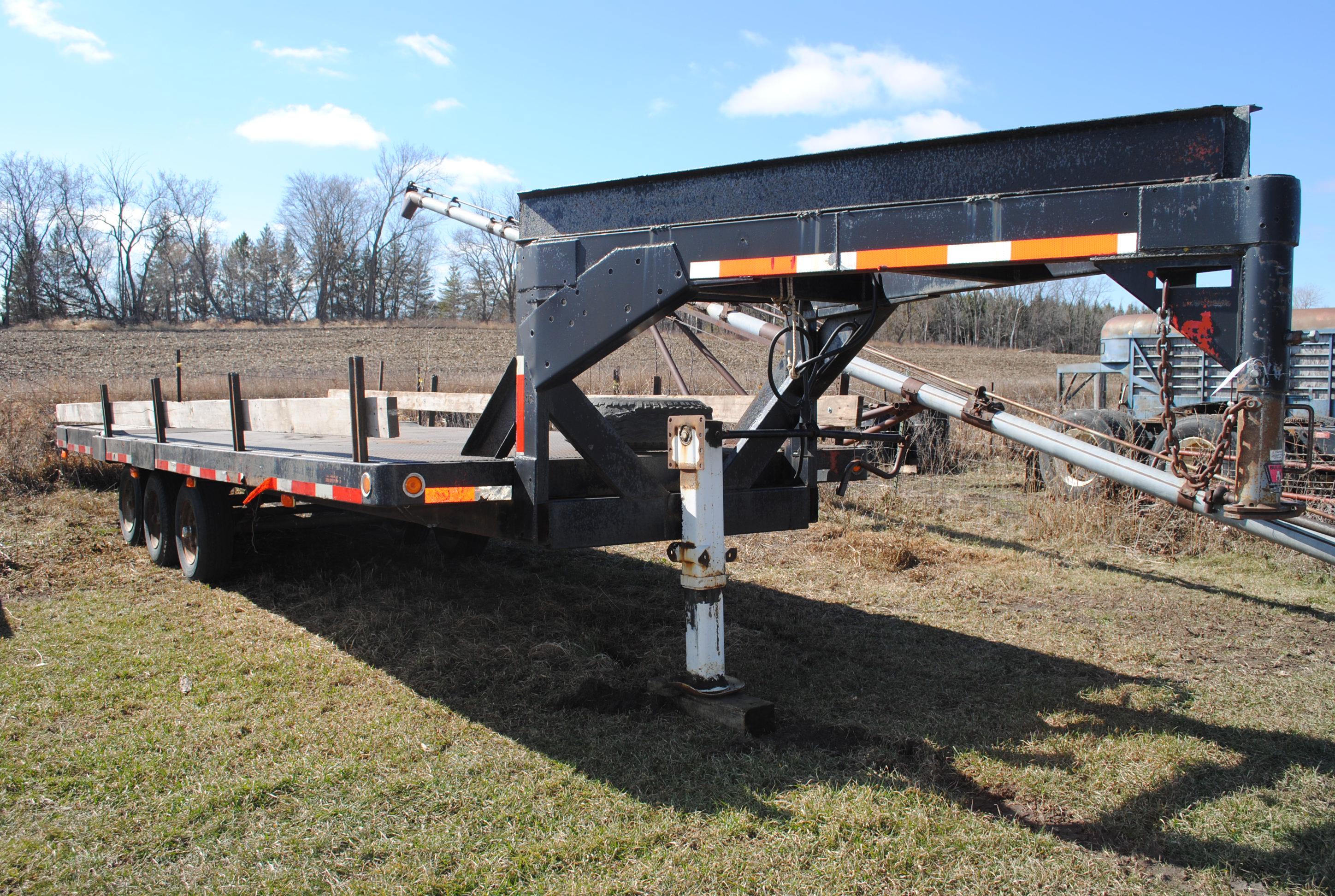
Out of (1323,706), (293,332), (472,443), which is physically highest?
(293,332)

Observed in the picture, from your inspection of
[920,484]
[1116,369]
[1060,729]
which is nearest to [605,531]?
[1060,729]

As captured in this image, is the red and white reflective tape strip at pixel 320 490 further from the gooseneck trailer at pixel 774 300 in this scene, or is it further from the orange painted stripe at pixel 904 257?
the orange painted stripe at pixel 904 257

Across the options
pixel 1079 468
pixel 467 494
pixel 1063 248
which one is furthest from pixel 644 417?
pixel 1079 468

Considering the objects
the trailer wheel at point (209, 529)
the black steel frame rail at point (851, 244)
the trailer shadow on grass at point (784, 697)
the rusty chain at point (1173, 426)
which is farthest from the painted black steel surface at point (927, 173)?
the trailer wheel at point (209, 529)

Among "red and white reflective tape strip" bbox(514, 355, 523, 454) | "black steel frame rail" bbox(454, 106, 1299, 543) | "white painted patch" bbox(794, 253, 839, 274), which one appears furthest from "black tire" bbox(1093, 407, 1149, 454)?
"red and white reflective tape strip" bbox(514, 355, 523, 454)

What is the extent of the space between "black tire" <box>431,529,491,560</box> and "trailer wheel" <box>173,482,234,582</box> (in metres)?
1.52

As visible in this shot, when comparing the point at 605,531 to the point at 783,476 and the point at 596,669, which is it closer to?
the point at 596,669

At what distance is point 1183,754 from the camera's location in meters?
4.01

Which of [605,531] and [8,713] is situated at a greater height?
[605,531]

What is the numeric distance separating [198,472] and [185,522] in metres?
1.40

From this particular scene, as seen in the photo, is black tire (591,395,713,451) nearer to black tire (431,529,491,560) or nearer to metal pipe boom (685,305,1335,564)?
metal pipe boom (685,305,1335,564)

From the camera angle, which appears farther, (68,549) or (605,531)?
(68,549)

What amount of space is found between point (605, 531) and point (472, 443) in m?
0.78

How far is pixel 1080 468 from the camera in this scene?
10016 mm
